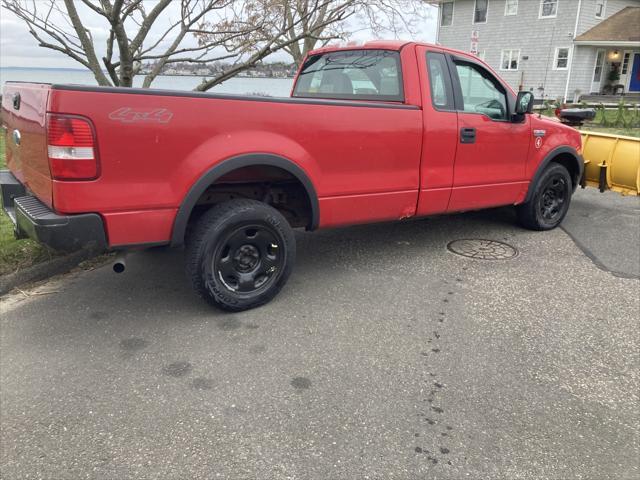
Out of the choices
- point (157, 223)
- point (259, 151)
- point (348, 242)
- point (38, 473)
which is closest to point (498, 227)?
point (348, 242)

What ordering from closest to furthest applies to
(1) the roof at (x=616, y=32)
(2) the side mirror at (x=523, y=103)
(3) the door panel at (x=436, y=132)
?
(3) the door panel at (x=436, y=132) → (2) the side mirror at (x=523, y=103) → (1) the roof at (x=616, y=32)

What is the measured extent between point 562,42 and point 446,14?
7.56 m

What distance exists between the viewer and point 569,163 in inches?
246

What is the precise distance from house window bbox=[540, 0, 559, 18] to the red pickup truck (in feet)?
87.0

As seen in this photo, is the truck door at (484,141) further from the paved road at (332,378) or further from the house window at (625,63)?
the house window at (625,63)

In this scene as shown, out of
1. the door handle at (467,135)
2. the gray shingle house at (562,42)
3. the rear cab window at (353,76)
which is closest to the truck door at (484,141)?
the door handle at (467,135)

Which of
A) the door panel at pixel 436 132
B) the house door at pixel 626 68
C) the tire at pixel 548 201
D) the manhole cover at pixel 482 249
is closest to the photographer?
the door panel at pixel 436 132

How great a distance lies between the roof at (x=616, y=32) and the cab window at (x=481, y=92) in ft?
86.1

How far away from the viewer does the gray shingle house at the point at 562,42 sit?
27.5 meters

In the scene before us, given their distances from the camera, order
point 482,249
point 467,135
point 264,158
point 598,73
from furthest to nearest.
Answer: point 598,73 → point 482,249 → point 467,135 → point 264,158

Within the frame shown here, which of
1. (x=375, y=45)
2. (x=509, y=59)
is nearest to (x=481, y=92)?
(x=375, y=45)

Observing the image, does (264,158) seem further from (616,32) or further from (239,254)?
(616,32)

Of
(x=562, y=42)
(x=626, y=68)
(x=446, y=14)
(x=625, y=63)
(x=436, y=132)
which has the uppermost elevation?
(x=446, y=14)

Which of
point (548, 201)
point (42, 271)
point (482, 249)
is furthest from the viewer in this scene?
point (548, 201)
